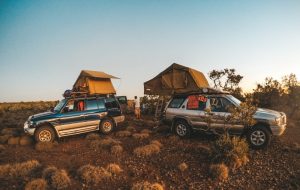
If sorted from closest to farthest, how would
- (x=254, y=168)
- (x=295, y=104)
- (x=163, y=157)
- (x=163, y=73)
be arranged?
1. (x=254, y=168)
2. (x=163, y=157)
3. (x=163, y=73)
4. (x=295, y=104)

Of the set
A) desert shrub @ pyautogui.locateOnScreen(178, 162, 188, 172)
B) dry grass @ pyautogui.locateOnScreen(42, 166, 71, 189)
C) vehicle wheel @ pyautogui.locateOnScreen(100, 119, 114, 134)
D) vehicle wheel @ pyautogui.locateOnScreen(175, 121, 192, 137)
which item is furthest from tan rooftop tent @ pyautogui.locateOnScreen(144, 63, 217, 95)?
dry grass @ pyautogui.locateOnScreen(42, 166, 71, 189)

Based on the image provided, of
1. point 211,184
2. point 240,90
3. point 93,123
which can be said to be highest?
point 240,90

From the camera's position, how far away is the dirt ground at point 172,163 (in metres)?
6.21

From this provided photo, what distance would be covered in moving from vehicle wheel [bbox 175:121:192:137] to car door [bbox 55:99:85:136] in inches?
174

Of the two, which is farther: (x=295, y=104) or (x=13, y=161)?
(x=295, y=104)

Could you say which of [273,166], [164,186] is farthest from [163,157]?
[273,166]

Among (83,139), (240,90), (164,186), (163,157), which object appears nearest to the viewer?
(164,186)

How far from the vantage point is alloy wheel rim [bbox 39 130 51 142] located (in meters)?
10.0

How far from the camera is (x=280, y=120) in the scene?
8.34 m

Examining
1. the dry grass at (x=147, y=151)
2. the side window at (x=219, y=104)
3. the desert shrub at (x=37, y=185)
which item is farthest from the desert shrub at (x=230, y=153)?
the desert shrub at (x=37, y=185)

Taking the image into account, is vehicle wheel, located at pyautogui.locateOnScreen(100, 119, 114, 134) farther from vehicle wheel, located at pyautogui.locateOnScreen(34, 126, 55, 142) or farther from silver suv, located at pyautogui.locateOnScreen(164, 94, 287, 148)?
silver suv, located at pyautogui.locateOnScreen(164, 94, 287, 148)

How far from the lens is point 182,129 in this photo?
10375 millimetres

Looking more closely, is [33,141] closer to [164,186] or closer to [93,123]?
[93,123]

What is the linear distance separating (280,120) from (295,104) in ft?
42.9
